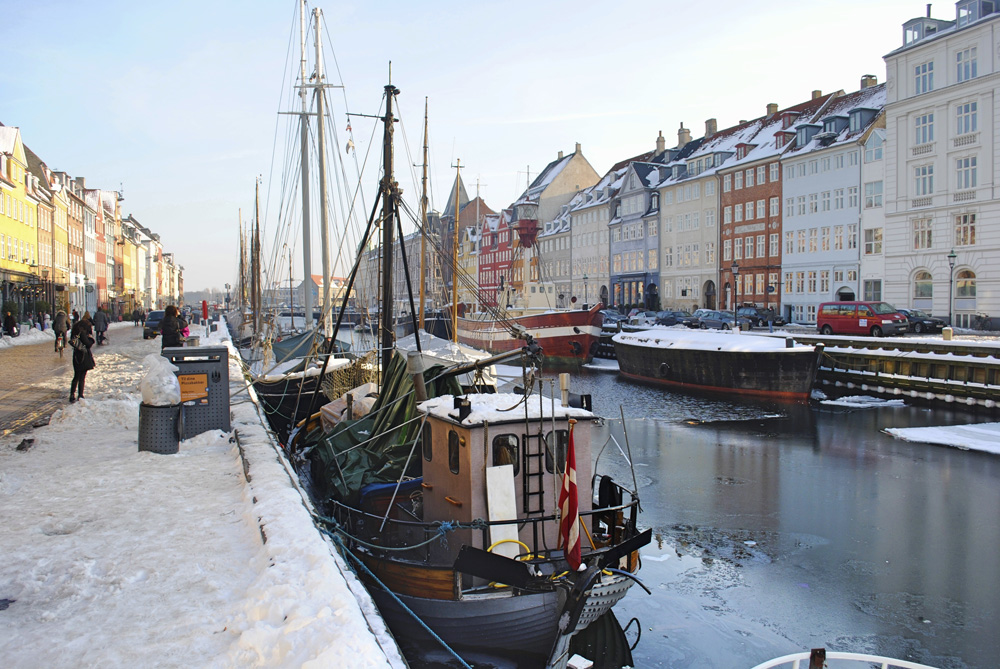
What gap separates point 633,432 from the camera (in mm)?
23031

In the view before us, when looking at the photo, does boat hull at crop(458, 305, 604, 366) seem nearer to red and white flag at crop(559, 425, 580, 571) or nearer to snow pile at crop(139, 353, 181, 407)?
snow pile at crop(139, 353, 181, 407)

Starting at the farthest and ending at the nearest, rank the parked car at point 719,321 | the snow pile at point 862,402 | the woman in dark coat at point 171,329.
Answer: the parked car at point 719,321, the snow pile at point 862,402, the woman in dark coat at point 171,329

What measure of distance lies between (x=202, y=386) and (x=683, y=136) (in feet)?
228

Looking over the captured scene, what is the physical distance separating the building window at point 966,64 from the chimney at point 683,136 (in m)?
33.5

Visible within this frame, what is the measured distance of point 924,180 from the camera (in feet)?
140

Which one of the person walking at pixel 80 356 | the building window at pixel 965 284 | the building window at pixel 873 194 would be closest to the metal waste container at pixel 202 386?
the person walking at pixel 80 356

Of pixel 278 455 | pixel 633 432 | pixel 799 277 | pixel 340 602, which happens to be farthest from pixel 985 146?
pixel 340 602

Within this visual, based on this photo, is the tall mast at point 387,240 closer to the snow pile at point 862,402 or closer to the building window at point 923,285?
the snow pile at point 862,402

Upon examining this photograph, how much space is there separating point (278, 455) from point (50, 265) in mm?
56454

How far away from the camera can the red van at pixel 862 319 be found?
34406 millimetres

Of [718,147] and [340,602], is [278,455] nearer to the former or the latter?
[340,602]

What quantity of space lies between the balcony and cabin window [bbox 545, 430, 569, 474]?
4157cm

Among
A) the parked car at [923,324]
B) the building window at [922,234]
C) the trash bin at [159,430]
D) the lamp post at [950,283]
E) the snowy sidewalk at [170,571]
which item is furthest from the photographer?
the building window at [922,234]

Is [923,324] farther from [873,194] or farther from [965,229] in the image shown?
[873,194]
